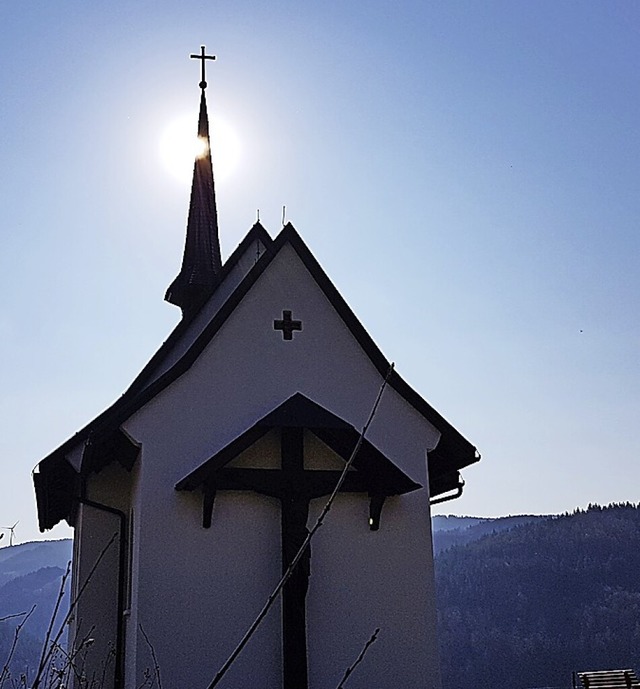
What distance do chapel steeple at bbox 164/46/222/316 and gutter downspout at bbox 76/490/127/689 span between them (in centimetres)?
336

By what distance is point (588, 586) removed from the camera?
76.2 m

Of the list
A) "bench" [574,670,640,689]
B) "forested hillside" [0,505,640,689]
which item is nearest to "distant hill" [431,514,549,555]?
"forested hillside" [0,505,640,689]

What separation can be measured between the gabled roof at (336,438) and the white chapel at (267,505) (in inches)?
0.6

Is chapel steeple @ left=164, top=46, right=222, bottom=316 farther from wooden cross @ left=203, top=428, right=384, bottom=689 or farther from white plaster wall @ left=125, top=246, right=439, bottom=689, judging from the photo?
wooden cross @ left=203, top=428, right=384, bottom=689

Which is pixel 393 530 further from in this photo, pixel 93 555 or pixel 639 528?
pixel 639 528

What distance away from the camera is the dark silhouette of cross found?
1046 centimetres

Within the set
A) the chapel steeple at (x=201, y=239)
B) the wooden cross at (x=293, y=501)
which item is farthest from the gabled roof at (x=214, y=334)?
the chapel steeple at (x=201, y=239)

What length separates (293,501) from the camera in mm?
9602

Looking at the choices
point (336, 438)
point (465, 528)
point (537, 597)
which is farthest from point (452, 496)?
point (465, 528)

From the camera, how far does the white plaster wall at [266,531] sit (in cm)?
926

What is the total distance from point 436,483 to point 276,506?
317 cm

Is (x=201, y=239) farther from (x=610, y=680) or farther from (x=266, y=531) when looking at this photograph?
(x=610, y=680)

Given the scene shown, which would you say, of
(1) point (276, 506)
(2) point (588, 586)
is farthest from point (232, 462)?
(2) point (588, 586)

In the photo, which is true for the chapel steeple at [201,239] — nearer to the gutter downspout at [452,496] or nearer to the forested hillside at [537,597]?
the gutter downspout at [452,496]
